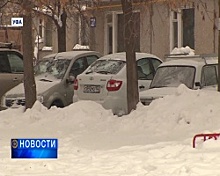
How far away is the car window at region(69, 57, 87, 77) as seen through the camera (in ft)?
51.4

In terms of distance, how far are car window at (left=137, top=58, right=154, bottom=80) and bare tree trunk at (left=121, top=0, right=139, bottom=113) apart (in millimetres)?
1832

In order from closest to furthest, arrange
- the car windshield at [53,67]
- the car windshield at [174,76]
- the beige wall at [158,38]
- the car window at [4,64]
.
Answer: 1. the car windshield at [174,76]
2. the car windshield at [53,67]
3. the car window at [4,64]
4. the beige wall at [158,38]

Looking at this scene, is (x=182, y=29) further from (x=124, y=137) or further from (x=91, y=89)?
(x=124, y=137)

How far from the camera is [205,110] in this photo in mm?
10984

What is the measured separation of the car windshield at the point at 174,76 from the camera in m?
13.2

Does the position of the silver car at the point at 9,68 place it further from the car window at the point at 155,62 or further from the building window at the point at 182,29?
the building window at the point at 182,29

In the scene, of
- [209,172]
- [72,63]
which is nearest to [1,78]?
[72,63]

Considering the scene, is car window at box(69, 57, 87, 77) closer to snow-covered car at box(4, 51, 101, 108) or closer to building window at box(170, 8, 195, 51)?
snow-covered car at box(4, 51, 101, 108)

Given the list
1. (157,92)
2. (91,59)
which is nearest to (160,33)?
(91,59)

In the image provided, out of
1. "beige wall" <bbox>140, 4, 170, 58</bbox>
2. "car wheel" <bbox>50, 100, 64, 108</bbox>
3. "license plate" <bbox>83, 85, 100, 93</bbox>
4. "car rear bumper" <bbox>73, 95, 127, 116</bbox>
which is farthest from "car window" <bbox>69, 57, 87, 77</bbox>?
"beige wall" <bbox>140, 4, 170, 58</bbox>

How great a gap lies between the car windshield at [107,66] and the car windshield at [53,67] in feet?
2.81

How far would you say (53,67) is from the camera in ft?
52.1

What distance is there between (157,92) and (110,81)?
173cm

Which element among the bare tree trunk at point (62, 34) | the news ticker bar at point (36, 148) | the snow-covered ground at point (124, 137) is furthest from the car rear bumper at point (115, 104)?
the news ticker bar at point (36, 148)
